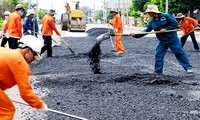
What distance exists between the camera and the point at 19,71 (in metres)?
3.35

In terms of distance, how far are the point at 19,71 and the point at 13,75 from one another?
0.26ft

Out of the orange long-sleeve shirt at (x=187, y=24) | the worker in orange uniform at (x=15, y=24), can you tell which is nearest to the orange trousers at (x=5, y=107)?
the worker in orange uniform at (x=15, y=24)

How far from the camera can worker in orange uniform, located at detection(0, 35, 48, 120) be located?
3.36 metres

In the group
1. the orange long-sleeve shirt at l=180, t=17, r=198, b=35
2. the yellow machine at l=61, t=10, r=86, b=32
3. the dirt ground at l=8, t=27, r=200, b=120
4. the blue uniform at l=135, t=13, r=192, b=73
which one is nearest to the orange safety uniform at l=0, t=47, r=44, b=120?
the dirt ground at l=8, t=27, r=200, b=120

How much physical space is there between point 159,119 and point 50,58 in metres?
8.12

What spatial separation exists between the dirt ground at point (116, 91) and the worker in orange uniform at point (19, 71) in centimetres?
187

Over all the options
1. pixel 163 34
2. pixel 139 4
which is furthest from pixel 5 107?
pixel 139 4

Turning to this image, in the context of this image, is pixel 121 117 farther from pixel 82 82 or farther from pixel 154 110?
pixel 82 82

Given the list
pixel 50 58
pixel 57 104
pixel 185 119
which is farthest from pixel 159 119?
pixel 50 58

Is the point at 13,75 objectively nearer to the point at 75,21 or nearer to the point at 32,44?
the point at 32,44

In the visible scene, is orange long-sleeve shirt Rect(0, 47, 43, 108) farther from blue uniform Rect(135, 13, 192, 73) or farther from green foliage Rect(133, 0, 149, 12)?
green foliage Rect(133, 0, 149, 12)

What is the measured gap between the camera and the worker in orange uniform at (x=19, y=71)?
3.36 meters

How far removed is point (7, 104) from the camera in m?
3.55

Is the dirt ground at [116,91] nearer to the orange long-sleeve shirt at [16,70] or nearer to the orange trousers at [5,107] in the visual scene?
the orange trousers at [5,107]
